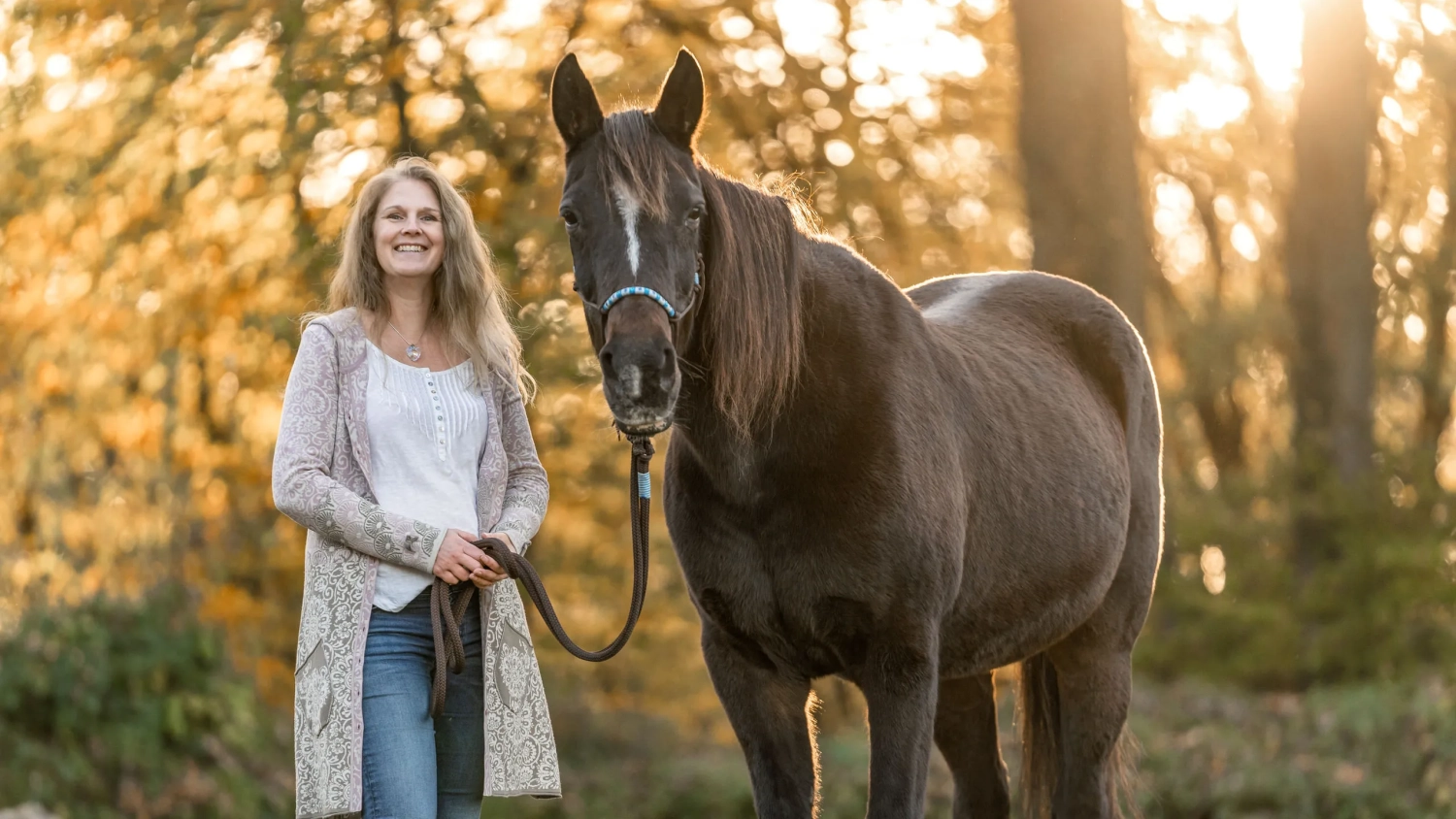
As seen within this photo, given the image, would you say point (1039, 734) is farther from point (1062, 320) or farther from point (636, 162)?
point (636, 162)

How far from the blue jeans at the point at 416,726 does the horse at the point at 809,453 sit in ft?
2.16

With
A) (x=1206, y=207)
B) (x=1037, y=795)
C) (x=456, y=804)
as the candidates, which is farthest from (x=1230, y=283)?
(x=456, y=804)

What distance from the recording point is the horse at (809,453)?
9.89 feet

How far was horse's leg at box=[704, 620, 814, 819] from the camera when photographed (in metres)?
3.65

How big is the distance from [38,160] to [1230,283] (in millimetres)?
13260

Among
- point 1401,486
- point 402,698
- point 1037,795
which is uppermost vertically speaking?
point 402,698

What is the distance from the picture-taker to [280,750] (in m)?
8.13

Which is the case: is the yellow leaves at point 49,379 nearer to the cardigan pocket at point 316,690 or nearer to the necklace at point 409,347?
the necklace at point 409,347

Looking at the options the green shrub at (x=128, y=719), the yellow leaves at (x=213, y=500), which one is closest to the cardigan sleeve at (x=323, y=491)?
the green shrub at (x=128, y=719)

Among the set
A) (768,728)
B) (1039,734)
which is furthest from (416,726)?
(1039,734)

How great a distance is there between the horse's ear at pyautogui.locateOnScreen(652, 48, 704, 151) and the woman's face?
0.57 m

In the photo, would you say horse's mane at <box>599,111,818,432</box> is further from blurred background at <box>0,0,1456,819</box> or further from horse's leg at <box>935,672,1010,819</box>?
blurred background at <box>0,0,1456,819</box>

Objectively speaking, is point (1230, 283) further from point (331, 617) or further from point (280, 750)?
point (331, 617)

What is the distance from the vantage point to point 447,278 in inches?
130
